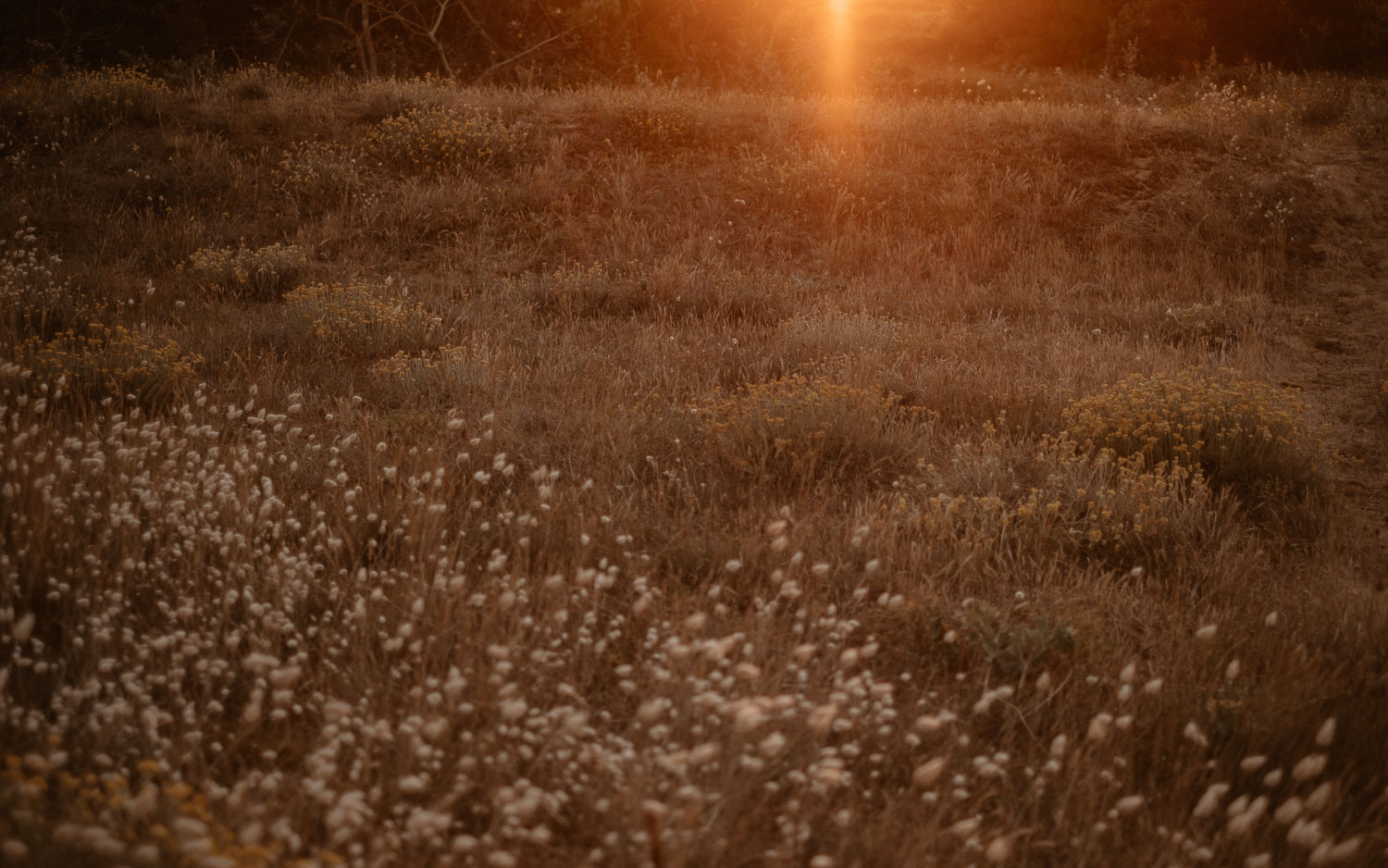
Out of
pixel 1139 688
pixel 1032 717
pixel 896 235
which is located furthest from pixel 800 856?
pixel 896 235

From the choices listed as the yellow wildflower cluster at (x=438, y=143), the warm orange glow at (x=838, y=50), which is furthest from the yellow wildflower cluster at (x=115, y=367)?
the warm orange glow at (x=838, y=50)

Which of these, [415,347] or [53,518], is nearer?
[53,518]

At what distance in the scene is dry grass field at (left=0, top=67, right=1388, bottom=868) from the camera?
2.17m

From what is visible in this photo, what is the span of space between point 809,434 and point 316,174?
7474mm

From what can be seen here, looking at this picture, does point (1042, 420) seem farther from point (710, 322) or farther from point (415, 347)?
point (415, 347)

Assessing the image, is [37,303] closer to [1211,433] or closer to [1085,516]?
[1085,516]

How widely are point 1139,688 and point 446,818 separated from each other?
90.7 inches

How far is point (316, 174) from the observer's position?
30.8 ft

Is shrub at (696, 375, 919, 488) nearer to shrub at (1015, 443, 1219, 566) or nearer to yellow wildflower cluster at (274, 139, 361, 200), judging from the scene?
shrub at (1015, 443, 1219, 566)

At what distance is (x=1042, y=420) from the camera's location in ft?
16.5

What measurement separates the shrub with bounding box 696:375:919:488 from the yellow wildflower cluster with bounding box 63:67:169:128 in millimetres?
9357

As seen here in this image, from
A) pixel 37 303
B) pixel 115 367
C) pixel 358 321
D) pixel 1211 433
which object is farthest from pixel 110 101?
pixel 1211 433

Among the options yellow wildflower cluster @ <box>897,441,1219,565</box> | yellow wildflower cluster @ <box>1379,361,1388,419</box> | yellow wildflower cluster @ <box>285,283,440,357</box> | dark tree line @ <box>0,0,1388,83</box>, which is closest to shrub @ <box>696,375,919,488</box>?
yellow wildflower cluster @ <box>897,441,1219,565</box>

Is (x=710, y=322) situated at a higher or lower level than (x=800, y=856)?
higher
